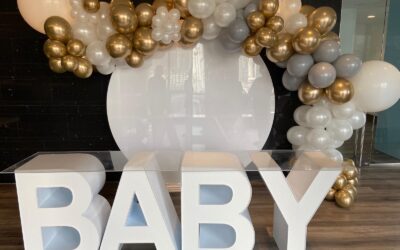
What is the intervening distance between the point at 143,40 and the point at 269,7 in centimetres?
92

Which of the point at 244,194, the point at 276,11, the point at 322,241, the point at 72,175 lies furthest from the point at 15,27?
the point at 322,241

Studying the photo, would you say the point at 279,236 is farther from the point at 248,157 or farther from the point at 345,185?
the point at 345,185

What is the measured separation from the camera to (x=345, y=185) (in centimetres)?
276

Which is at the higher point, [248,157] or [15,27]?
[15,27]

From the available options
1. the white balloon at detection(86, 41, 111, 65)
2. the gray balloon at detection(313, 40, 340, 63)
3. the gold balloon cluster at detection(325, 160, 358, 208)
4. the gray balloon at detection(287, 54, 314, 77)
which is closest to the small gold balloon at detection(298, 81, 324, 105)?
the gray balloon at detection(287, 54, 314, 77)

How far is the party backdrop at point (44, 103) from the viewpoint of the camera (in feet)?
9.81

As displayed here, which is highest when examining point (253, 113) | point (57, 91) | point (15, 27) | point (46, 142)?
point (15, 27)

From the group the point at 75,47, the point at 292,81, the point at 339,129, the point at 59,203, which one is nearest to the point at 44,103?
the point at 75,47

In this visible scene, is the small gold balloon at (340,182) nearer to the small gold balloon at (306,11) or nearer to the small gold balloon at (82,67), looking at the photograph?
the small gold balloon at (306,11)

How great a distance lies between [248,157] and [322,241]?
77 cm

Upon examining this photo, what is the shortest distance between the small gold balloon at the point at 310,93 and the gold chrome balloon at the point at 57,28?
180 cm

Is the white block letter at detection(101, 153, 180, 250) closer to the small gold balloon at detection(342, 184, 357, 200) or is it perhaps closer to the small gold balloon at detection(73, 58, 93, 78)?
the small gold balloon at detection(73, 58, 93, 78)

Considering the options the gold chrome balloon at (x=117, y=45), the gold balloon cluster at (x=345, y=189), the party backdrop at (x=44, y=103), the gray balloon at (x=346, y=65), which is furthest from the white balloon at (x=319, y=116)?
the gold chrome balloon at (x=117, y=45)

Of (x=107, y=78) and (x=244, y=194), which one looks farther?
(x=107, y=78)
